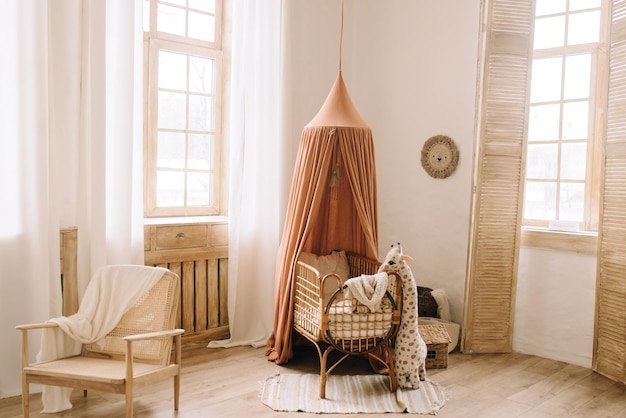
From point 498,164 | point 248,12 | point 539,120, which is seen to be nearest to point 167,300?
point 248,12

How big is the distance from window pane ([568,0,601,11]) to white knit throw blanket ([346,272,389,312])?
2.58 meters

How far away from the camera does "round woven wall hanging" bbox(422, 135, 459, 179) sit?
14.7ft

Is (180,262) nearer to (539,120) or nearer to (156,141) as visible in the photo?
(156,141)

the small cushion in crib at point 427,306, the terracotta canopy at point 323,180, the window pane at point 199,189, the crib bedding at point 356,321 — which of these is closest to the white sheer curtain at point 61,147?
the window pane at point 199,189

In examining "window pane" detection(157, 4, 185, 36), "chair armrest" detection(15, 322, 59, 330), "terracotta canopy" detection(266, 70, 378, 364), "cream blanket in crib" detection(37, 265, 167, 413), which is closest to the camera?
"chair armrest" detection(15, 322, 59, 330)

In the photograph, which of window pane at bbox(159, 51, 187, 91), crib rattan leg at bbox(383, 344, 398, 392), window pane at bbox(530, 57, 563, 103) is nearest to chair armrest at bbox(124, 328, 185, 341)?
crib rattan leg at bbox(383, 344, 398, 392)

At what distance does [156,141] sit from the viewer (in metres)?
4.17

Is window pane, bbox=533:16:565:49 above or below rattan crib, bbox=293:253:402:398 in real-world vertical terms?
above

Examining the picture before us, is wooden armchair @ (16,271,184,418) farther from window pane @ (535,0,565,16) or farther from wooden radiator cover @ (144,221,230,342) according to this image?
window pane @ (535,0,565,16)

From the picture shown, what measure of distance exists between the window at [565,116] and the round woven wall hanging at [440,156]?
0.57 metres

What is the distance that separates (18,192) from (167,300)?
3.50 feet

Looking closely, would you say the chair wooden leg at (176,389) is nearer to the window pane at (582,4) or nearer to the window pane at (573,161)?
the window pane at (573,161)

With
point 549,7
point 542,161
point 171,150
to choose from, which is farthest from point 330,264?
point 549,7

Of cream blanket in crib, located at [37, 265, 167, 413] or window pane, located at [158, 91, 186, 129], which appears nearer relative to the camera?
cream blanket in crib, located at [37, 265, 167, 413]
